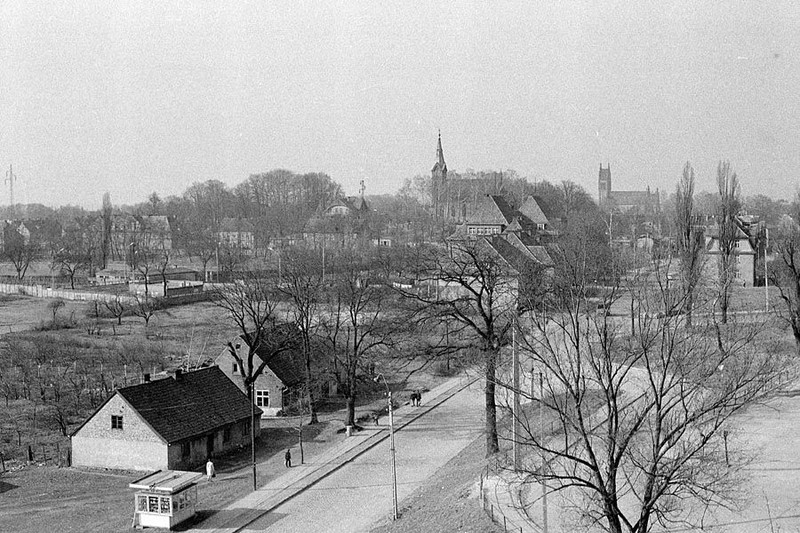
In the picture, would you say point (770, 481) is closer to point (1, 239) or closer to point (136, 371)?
point (136, 371)

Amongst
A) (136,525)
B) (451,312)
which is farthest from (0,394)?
(451,312)

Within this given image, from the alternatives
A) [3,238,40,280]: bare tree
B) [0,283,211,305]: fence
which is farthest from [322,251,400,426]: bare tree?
[3,238,40,280]: bare tree

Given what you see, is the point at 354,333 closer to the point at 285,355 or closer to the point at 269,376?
the point at 285,355

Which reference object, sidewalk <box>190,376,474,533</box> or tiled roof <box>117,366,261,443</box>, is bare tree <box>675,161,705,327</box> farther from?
tiled roof <box>117,366,261,443</box>

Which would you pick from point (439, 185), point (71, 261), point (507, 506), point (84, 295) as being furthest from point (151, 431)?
point (439, 185)

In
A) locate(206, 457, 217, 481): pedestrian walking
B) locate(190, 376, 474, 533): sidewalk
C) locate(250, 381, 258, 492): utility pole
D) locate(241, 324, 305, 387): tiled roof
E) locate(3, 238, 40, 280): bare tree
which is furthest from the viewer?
locate(3, 238, 40, 280): bare tree

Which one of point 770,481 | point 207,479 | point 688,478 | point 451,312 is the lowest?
point 207,479

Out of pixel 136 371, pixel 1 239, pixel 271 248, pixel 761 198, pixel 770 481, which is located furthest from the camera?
pixel 761 198
